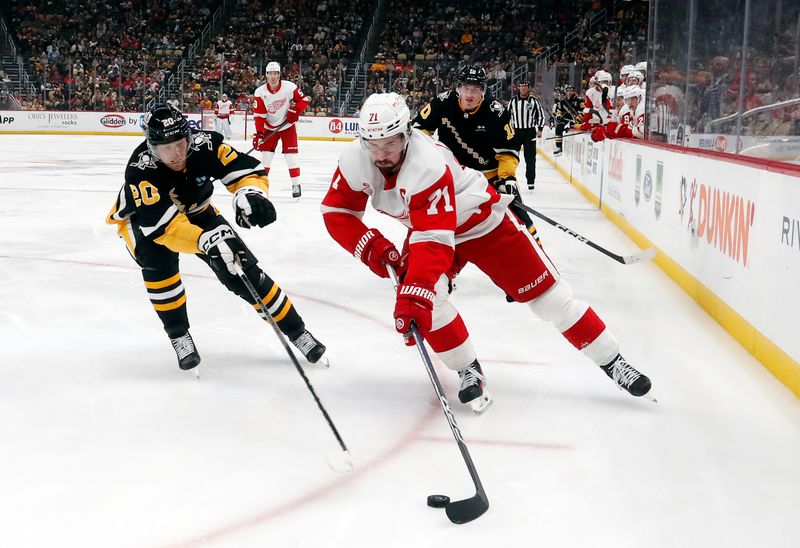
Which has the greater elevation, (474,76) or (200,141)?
(474,76)

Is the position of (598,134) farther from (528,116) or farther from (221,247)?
(221,247)

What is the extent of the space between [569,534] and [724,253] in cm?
235

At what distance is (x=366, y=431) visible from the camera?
260cm

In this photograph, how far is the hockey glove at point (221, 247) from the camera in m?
2.80

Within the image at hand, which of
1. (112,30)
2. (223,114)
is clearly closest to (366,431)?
(223,114)

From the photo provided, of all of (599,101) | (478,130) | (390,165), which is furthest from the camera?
(599,101)

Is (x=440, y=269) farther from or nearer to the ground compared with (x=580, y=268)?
farther from the ground

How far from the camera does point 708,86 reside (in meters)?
4.70

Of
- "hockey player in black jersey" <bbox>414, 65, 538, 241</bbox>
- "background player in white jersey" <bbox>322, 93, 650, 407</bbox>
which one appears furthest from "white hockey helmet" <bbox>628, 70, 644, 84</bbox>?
"background player in white jersey" <bbox>322, 93, 650, 407</bbox>

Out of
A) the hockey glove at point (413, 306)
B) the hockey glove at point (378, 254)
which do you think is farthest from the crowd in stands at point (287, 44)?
the hockey glove at point (413, 306)

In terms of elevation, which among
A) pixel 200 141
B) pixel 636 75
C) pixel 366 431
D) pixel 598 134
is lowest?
pixel 366 431

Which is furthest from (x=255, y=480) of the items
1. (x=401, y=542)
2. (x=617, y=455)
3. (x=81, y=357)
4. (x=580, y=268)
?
(x=580, y=268)

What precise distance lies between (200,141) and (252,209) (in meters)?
0.42

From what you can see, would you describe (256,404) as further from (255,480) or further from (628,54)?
(628,54)
